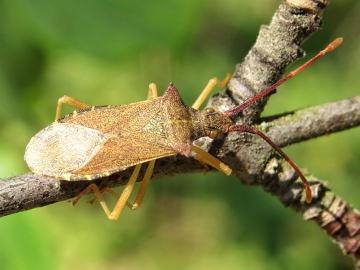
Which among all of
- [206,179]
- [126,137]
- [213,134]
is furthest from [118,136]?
[206,179]

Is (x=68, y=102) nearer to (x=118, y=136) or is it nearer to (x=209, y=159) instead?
(x=118, y=136)

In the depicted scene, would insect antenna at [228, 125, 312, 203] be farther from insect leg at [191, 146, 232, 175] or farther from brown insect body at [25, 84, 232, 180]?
insect leg at [191, 146, 232, 175]

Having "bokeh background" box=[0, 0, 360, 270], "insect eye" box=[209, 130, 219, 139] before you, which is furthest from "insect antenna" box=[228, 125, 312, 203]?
"bokeh background" box=[0, 0, 360, 270]

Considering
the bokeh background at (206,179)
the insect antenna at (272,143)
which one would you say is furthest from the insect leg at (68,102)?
the insect antenna at (272,143)

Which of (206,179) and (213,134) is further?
(206,179)

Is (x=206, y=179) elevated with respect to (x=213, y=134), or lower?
lower

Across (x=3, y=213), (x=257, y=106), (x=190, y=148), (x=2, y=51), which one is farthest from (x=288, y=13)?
(x=2, y=51)

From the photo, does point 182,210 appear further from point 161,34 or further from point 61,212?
point 161,34
